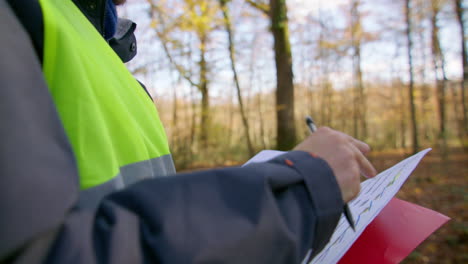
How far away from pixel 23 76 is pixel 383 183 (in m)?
0.89

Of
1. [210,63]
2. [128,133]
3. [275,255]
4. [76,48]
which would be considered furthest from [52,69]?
[210,63]

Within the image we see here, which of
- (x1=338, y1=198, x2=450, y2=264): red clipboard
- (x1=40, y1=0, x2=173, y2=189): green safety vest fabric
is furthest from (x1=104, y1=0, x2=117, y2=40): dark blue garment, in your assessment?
(x1=338, y1=198, x2=450, y2=264): red clipboard

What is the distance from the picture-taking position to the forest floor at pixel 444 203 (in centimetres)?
343

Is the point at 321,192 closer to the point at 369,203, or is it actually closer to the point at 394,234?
the point at 369,203

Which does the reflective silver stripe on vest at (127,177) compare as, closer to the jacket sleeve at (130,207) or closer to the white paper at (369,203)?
the jacket sleeve at (130,207)

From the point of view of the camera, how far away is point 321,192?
1.95 ft

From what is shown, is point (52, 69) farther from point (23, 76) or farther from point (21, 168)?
point (21, 168)

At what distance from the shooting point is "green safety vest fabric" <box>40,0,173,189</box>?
A: 21.6 inches

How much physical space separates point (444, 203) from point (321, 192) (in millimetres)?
6264

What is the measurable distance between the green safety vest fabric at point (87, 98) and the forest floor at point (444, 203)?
371 cm

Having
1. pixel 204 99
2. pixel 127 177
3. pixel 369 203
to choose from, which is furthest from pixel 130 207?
pixel 204 99

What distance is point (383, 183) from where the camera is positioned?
0.89 meters

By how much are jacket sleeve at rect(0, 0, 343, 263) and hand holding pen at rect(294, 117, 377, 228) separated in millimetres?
65

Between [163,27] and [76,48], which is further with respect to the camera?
[163,27]
